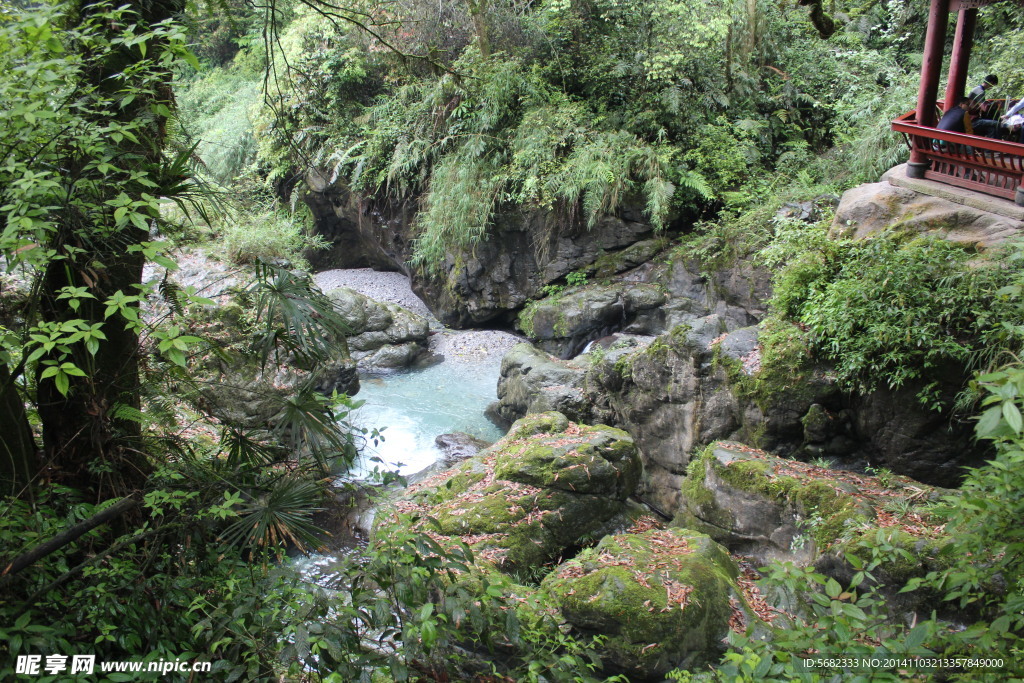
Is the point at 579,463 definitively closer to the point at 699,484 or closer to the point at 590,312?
the point at 699,484

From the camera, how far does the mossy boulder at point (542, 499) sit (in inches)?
215

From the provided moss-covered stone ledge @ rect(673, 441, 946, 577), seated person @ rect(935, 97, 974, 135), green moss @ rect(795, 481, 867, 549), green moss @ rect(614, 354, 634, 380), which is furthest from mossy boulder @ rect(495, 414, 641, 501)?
seated person @ rect(935, 97, 974, 135)

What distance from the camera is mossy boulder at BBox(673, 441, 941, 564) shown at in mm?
4845

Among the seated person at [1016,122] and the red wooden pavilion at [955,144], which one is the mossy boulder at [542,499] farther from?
the seated person at [1016,122]

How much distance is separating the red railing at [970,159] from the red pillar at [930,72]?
3.9 inches

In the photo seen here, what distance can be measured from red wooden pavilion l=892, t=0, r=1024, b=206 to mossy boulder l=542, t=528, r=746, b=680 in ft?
15.7

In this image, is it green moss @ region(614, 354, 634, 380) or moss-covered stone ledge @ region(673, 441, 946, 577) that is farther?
green moss @ region(614, 354, 634, 380)

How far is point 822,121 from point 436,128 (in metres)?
7.59

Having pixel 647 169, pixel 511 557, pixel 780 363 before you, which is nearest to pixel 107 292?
pixel 511 557

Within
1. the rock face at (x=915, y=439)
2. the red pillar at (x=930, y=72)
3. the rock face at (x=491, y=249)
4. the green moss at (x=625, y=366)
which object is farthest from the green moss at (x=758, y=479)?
the rock face at (x=491, y=249)

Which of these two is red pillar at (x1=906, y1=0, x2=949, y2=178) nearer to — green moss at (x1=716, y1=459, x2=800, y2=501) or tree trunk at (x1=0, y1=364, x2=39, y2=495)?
green moss at (x1=716, y1=459, x2=800, y2=501)

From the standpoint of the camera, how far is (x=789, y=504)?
17.1 ft

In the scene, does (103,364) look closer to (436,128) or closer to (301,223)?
(436,128)

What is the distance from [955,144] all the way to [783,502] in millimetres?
4331
